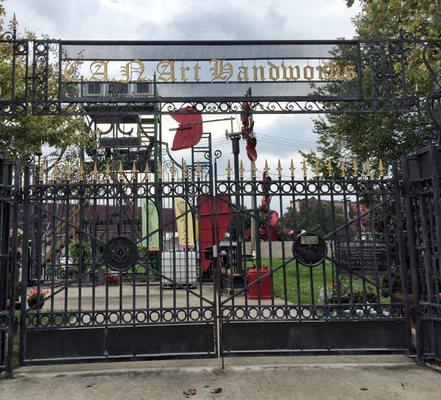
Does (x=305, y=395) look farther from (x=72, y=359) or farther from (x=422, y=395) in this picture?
(x=72, y=359)

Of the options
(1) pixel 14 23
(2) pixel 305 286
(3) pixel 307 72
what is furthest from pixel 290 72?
(2) pixel 305 286

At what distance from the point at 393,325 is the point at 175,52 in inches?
203

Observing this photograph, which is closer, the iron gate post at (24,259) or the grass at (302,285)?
the iron gate post at (24,259)

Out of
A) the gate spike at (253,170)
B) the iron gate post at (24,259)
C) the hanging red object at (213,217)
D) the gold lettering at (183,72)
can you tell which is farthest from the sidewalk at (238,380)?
the gold lettering at (183,72)

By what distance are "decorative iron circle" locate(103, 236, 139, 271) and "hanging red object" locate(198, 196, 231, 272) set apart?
97cm

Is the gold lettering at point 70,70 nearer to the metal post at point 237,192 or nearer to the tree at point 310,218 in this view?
the metal post at point 237,192

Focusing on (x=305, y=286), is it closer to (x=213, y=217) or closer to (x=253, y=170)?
(x=213, y=217)

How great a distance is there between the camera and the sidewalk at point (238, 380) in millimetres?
4750

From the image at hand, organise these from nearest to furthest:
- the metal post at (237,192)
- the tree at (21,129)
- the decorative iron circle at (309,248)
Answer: the decorative iron circle at (309,248), the metal post at (237,192), the tree at (21,129)

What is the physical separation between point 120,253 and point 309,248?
2.72m

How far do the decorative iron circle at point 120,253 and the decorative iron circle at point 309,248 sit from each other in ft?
7.54

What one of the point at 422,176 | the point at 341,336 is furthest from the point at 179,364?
the point at 422,176

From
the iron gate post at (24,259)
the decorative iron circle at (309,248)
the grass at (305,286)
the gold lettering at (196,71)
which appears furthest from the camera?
the gold lettering at (196,71)

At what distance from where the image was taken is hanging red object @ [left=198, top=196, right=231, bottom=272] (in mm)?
6176
